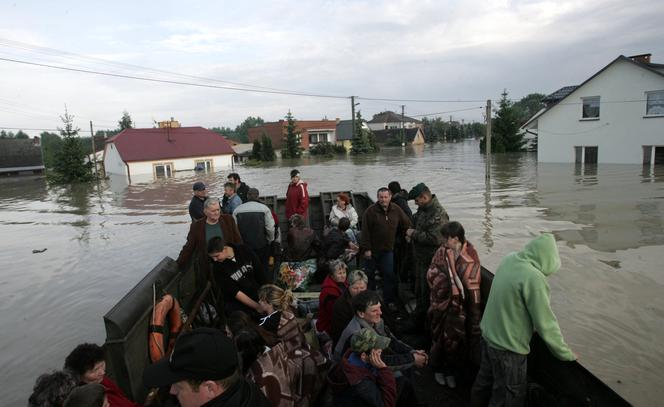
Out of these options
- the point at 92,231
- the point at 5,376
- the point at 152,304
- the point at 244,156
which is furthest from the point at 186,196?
the point at 244,156

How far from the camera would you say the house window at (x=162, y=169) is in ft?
144

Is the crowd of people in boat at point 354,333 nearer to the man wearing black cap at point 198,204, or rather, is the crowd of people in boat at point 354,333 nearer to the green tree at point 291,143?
the man wearing black cap at point 198,204

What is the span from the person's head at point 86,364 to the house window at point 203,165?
146ft

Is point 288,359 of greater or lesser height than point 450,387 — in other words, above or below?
above

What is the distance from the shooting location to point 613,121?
85.8 ft

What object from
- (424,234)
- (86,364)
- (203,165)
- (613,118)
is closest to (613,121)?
(613,118)

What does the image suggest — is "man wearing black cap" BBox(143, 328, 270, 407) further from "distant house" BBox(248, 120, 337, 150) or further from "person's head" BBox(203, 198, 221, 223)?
"distant house" BBox(248, 120, 337, 150)

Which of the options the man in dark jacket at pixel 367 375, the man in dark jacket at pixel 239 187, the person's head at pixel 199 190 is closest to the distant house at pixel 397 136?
the man in dark jacket at pixel 239 187

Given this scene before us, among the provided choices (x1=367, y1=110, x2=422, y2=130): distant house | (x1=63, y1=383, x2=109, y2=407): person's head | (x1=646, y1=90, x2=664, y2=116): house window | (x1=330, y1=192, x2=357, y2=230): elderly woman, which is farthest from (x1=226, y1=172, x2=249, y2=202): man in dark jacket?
(x1=367, y1=110, x2=422, y2=130): distant house

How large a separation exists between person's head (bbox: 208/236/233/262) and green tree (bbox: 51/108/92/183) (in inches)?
1580

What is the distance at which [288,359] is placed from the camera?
3166mm

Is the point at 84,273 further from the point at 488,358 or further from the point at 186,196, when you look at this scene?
the point at 186,196

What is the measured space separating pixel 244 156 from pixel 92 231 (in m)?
45.1

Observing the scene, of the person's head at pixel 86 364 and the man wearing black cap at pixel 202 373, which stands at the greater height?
the man wearing black cap at pixel 202 373
